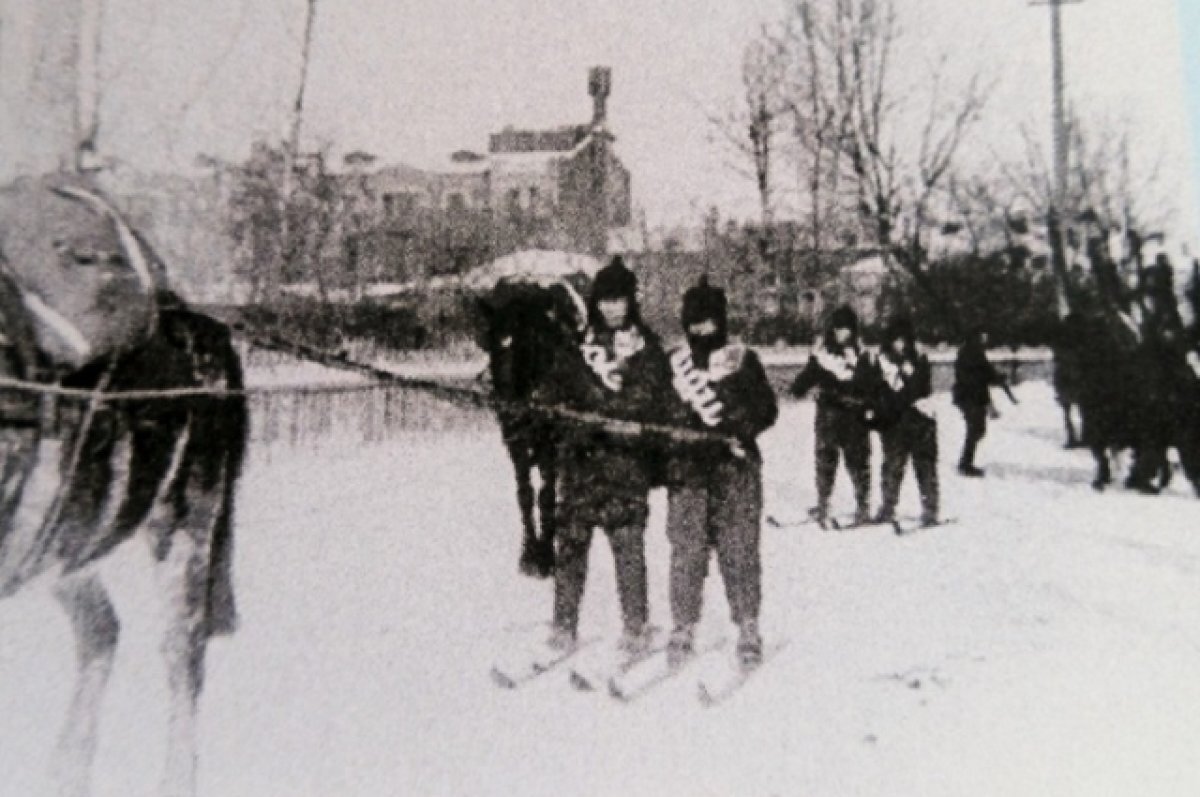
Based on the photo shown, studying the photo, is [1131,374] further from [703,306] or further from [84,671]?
[84,671]

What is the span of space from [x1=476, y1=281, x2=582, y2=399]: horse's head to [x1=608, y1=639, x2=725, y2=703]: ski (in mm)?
543

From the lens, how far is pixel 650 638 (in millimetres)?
1896

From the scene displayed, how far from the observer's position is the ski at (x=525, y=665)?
186cm

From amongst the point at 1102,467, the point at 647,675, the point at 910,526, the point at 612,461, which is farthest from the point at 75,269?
the point at 1102,467

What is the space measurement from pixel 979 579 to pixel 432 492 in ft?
3.56

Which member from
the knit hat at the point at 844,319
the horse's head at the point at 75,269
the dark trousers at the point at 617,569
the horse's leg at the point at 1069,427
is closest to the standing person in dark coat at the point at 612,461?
the dark trousers at the point at 617,569

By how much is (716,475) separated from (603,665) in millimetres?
406

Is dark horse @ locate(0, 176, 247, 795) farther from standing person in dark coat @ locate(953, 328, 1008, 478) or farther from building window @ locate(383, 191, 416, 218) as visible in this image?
standing person in dark coat @ locate(953, 328, 1008, 478)

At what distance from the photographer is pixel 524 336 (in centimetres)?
190

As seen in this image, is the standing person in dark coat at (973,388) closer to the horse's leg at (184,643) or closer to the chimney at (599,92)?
the chimney at (599,92)

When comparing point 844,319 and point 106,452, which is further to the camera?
point 844,319

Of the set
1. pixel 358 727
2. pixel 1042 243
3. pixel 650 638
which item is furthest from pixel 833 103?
pixel 358 727

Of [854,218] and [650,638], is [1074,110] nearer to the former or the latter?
[854,218]

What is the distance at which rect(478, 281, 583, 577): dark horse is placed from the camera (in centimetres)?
190
